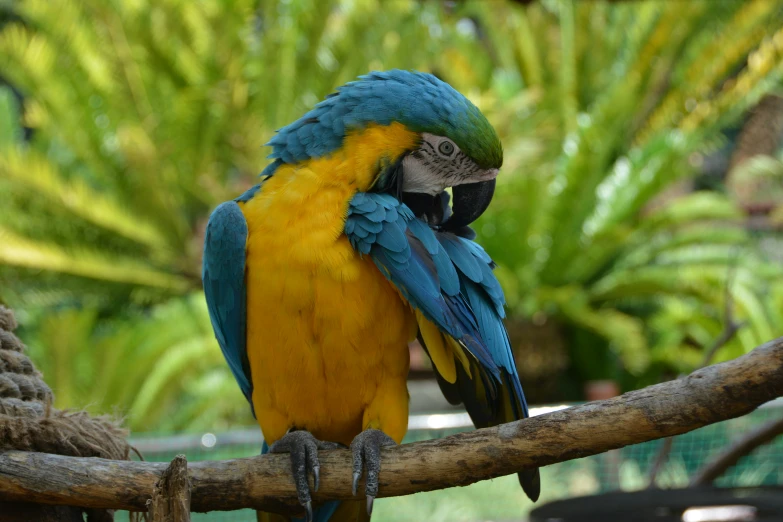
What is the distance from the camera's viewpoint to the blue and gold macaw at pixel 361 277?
1.63 meters

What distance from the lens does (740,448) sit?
248cm

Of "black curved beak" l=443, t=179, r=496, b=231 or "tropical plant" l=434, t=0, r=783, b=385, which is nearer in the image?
"black curved beak" l=443, t=179, r=496, b=231

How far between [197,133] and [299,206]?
19.5ft

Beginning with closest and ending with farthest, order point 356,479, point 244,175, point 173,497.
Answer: point 173,497, point 356,479, point 244,175

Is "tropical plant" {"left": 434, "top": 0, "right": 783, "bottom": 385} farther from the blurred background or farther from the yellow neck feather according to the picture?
the yellow neck feather

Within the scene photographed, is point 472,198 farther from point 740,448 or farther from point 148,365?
point 148,365

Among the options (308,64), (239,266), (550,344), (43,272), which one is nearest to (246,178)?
(308,64)

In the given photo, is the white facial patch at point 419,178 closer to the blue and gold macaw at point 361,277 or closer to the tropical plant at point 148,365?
the blue and gold macaw at point 361,277

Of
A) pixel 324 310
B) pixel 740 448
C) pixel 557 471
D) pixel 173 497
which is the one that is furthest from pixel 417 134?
pixel 557 471

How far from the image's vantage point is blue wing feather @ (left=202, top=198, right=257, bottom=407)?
5.69ft

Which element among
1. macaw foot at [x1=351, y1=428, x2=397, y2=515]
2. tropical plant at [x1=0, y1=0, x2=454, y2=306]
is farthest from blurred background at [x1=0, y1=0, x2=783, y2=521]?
macaw foot at [x1=351, y1=428, x2=397, y2=515]

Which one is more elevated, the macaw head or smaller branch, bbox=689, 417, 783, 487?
the macaw head

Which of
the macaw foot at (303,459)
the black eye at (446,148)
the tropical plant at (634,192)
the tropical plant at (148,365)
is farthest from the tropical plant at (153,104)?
the macaw foot at (303,459)

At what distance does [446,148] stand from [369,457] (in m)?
0.69
